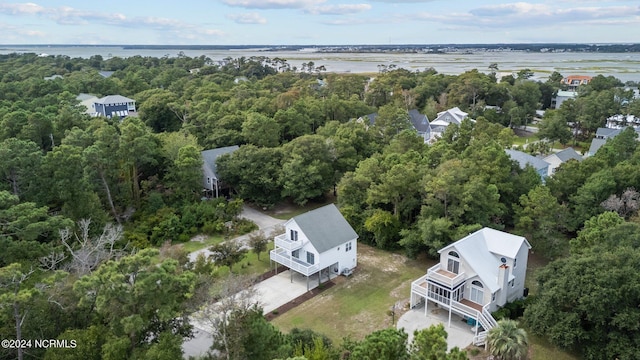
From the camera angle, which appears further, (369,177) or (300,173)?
(300,173)

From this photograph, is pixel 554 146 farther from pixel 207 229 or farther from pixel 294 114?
pixel 207 229

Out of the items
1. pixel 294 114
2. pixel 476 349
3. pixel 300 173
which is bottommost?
pixel 476 349

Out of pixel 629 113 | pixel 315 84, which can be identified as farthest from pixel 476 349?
pixel 315 84

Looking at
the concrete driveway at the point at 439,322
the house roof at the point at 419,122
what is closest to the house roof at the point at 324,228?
the concrete driveway at the point at 439,322

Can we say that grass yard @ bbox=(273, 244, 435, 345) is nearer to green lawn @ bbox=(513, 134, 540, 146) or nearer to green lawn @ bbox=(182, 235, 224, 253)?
green lawn @ bbox=(182, 235, 224, 253)

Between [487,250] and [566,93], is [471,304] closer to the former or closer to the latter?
[487,250]

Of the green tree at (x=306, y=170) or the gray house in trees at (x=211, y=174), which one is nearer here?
the green tree at (x=306, y=170)

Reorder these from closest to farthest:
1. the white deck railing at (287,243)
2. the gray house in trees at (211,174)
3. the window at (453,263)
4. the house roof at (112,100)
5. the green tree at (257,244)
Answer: the window at (453,263)
the white deck railing at (287,243)
the green tree at (257,244)
the gray house in trees at (211,174)
the house roof at (112,100)

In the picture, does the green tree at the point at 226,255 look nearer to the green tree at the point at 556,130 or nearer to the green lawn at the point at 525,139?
the green tree at the point at 556,130
